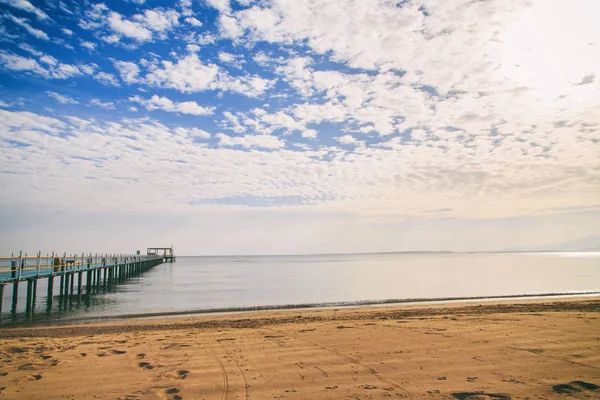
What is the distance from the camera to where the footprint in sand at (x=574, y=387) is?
19.1 feet

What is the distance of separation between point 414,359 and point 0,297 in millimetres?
20594

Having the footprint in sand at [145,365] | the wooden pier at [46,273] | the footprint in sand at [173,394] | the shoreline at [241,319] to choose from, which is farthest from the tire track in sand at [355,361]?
the wooden pier at [46,273]

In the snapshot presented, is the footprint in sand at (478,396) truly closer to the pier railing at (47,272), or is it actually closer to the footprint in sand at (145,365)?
the footprint in sand at (145,365)

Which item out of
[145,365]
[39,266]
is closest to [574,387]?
[145,365]

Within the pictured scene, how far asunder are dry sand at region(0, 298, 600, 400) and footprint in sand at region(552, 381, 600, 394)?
2cm

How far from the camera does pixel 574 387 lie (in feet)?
19.5

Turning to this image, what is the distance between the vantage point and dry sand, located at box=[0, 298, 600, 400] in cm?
600

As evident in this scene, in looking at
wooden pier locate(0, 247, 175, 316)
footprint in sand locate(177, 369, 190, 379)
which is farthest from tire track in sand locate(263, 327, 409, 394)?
wooden pier locate(0, 247, 175, 316)

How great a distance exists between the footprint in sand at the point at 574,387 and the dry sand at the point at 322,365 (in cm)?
2

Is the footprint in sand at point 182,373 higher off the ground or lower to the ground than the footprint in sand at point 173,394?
higher

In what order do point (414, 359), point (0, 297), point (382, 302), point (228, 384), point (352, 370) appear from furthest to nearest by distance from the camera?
point (382, 302)
point (0, 297)
point (414, 359)
point (352, 370)
point (228, 384)

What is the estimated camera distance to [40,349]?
9117 millimetres

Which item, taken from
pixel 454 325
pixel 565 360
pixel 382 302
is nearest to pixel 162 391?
pixel 565 360

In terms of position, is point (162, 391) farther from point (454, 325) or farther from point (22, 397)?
point (454, 325)
